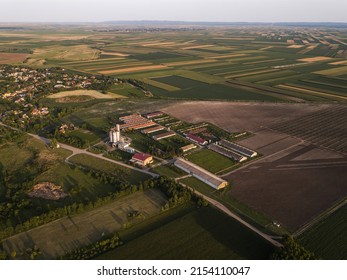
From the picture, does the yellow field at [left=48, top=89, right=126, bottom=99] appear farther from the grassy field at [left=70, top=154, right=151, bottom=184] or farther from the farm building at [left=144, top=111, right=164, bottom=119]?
the grassy field at [left=70, top=154, right=151, bottom=184]

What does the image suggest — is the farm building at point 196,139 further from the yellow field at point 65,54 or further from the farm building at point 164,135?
the yellow field at point 65,54

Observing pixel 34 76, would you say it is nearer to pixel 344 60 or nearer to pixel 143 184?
pixel 143 184

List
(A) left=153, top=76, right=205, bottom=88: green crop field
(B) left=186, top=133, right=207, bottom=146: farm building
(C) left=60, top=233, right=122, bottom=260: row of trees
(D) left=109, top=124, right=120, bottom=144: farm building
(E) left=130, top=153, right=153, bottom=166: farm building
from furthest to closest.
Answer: (A) left=153, top=76, right=205, bottom=88: green crop field → (B) left=186, top=133, right=207, bottom=146: farm building → (D) left=109, top=124, right=120, bottom=144: farm building → (E) left=130, top=153, right=153, bottom=166: farm building → (C) left=60, top=233, right=122, bottom=260: row of trees

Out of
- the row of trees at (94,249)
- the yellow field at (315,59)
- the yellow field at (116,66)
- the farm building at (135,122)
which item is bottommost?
the row of trees at (94,249)

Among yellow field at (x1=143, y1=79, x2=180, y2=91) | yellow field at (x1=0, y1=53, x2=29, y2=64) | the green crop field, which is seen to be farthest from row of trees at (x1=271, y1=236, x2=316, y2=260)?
yellow field at (x1=0, y1=53, x2=29, y2=64)

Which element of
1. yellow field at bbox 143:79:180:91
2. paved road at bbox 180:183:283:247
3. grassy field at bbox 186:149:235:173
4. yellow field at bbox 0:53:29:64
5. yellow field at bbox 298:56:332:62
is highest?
yellow field at bbox 0:53:29:64

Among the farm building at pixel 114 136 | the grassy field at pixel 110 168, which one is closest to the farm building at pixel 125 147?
the farm building at pixel 114 136

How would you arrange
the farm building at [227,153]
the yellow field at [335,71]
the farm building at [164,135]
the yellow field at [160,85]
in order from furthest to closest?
1. the yellow field at [335,71]
2. the yellow field at [160,85]
3. the farm building at [164,135]
4. the farm building at [227,153]
